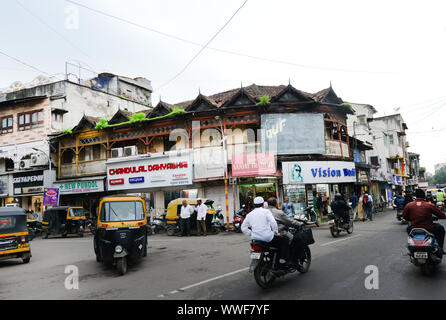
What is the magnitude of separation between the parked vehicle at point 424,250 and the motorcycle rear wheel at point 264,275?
2.87 m

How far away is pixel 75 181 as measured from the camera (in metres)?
26.6

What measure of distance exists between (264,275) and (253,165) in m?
14.4

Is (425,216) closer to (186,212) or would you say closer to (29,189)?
(186,212)

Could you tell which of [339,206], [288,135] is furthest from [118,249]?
[288,135]

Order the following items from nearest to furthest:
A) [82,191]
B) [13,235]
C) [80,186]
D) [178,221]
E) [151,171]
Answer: [13,235] < [178,221] < [151,171] < [82,191] < [80,186]

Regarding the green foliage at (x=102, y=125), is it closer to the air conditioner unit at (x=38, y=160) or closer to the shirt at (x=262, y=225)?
the air conditioner unit at (x=38, y=160)

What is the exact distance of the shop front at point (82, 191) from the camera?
2562cm

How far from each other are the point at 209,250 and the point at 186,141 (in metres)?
12.4

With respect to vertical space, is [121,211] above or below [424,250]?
above

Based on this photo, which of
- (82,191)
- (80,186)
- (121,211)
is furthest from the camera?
(80,186)

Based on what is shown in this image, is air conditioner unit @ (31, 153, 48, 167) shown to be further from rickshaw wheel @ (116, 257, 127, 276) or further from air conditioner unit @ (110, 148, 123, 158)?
rickshaw wheel @ (116, 257, 127, 276)

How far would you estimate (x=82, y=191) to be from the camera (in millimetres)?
26188

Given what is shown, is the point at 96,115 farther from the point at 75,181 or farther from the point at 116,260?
the point at 116,260
